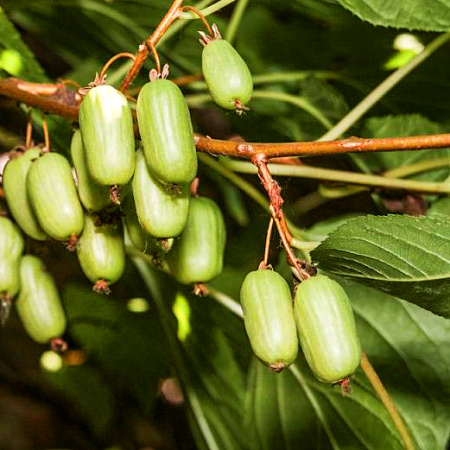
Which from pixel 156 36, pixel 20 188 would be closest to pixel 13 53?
pixel 20 188

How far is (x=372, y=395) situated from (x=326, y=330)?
0.38m

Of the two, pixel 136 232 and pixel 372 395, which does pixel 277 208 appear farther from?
pixel 372 395

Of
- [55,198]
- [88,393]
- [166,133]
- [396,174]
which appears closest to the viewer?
[166,133]

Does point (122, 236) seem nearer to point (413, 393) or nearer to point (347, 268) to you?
point (347, 268)

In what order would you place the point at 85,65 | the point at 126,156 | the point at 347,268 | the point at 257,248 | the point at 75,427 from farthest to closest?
the point at 75,427 < the point at 257,248 < the point at 85,65 < the point at 347,268 < the point at 126,156

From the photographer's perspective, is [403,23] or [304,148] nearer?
[304,148]

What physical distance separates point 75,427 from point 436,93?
1.19 meters

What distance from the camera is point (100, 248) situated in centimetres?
89

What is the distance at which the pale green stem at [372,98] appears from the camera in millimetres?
1010

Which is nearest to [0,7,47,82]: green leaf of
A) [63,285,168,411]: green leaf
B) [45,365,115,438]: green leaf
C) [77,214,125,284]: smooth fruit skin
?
[77,214,125,284]: smooth fruit skin

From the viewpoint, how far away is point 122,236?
3.00 feet

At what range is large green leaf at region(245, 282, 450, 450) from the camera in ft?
3.51

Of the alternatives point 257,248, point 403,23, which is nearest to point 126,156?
point 403,23

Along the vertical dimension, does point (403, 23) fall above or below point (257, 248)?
below
